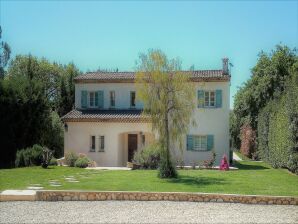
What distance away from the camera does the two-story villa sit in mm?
31188

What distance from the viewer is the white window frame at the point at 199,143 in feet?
103

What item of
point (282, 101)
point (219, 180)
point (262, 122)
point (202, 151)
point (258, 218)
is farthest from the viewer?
point (262, 122)

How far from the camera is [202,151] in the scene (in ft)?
103

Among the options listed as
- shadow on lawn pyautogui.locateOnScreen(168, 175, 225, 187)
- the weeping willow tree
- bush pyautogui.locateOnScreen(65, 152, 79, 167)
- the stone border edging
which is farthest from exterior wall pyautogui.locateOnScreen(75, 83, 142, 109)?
the stone border edging

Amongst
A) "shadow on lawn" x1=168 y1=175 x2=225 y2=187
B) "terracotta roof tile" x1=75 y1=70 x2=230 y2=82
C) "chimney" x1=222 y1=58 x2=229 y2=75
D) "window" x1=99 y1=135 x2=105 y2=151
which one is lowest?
"shadow on lawn" x1=168 y1=175 x2=225 y2=187

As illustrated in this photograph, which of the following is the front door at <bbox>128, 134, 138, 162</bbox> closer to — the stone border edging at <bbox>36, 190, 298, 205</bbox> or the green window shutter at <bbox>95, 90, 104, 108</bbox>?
the green window shutter at <bbox>95, 90, 104, 108</bbox>

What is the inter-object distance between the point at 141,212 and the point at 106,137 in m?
19.6

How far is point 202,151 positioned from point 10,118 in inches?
524

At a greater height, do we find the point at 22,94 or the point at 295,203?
the point at 22,94

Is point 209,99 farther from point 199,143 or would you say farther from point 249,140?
point 249,140

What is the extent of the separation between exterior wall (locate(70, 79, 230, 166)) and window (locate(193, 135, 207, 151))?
282 millimetres

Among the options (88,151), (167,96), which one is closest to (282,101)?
(167,96)

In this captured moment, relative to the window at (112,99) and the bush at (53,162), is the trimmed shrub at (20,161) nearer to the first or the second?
the bush at (53,162)

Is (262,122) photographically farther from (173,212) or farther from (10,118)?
(173,212)
